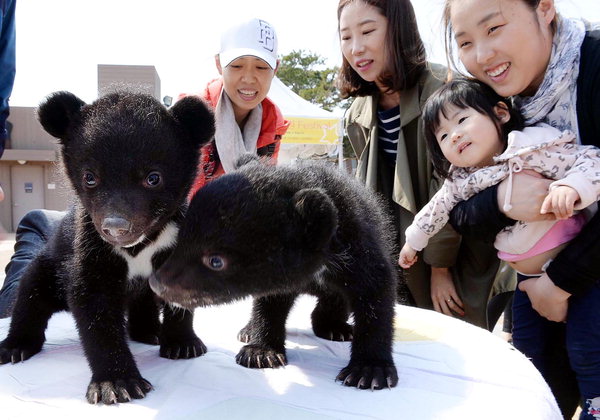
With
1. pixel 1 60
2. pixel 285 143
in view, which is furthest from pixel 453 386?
pixel 285 143

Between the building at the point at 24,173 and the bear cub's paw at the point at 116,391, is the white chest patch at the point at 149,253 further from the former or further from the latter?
the building at the point at 24,173

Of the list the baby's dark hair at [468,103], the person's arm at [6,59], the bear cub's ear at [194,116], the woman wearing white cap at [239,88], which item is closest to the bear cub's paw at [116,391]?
the bear cub's ear at [194,116]

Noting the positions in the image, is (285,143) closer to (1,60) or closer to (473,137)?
(1,60)

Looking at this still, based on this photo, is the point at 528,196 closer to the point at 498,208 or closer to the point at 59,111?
the point at 498,208

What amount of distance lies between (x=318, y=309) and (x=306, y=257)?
2.47 ft

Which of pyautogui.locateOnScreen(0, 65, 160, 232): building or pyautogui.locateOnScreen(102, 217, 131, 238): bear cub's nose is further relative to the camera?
pyautogui.locateOnScreen(0, 65, 160, 232): building

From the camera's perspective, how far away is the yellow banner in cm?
1236

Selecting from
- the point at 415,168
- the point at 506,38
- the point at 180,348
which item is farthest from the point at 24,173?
the point at 506,38

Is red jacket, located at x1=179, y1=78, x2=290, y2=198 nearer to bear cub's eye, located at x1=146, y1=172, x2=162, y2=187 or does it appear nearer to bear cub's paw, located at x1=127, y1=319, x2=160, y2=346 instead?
bear cub's paw, located at x1=127, y1=319, x2=160, y2=346

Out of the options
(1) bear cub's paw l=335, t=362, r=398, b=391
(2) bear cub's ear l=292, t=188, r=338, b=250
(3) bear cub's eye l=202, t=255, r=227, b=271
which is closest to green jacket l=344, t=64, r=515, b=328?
(1) bear cub's paw l=335, t=362, r=398, b=391

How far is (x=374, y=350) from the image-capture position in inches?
65.8

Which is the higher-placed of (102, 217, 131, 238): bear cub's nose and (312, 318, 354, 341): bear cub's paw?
(102, 217, 131, 238): bear cub's nose

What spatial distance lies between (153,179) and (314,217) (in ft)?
1.81

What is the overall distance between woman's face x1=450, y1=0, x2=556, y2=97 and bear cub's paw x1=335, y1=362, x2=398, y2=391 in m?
1.51
